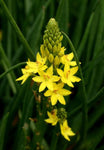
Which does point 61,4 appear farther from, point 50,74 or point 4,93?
point 4,93

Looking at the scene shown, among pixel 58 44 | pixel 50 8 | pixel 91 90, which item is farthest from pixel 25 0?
pixel 58 44

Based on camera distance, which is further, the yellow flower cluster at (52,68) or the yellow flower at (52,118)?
the yellow flower at (52,118)

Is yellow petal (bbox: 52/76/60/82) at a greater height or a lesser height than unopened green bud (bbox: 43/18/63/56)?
lesser

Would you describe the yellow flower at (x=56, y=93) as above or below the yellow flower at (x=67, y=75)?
below

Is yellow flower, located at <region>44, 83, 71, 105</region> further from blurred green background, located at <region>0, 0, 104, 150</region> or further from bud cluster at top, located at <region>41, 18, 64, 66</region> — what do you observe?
blurred green background, located at <region>0, 0, 104, 150</region>

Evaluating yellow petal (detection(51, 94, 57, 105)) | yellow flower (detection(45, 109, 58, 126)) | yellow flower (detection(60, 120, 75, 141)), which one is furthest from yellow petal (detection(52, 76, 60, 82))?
yellow flower (detection(60, 120, 75, 141))

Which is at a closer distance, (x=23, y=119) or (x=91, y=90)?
(x=23, y=119)

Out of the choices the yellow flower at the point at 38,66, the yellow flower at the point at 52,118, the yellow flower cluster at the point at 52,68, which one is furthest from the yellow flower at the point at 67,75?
the yellow flower at the point at 52,118

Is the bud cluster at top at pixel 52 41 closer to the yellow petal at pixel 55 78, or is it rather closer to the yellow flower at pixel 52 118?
the yellow petal at pixel 55 78

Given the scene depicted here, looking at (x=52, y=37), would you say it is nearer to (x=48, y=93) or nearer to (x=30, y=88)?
(x=48, y=93)

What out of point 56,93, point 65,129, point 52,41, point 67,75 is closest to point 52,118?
point 65,129

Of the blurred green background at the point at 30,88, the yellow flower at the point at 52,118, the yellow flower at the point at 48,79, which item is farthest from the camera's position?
the blurred green background at the point at 30,88
